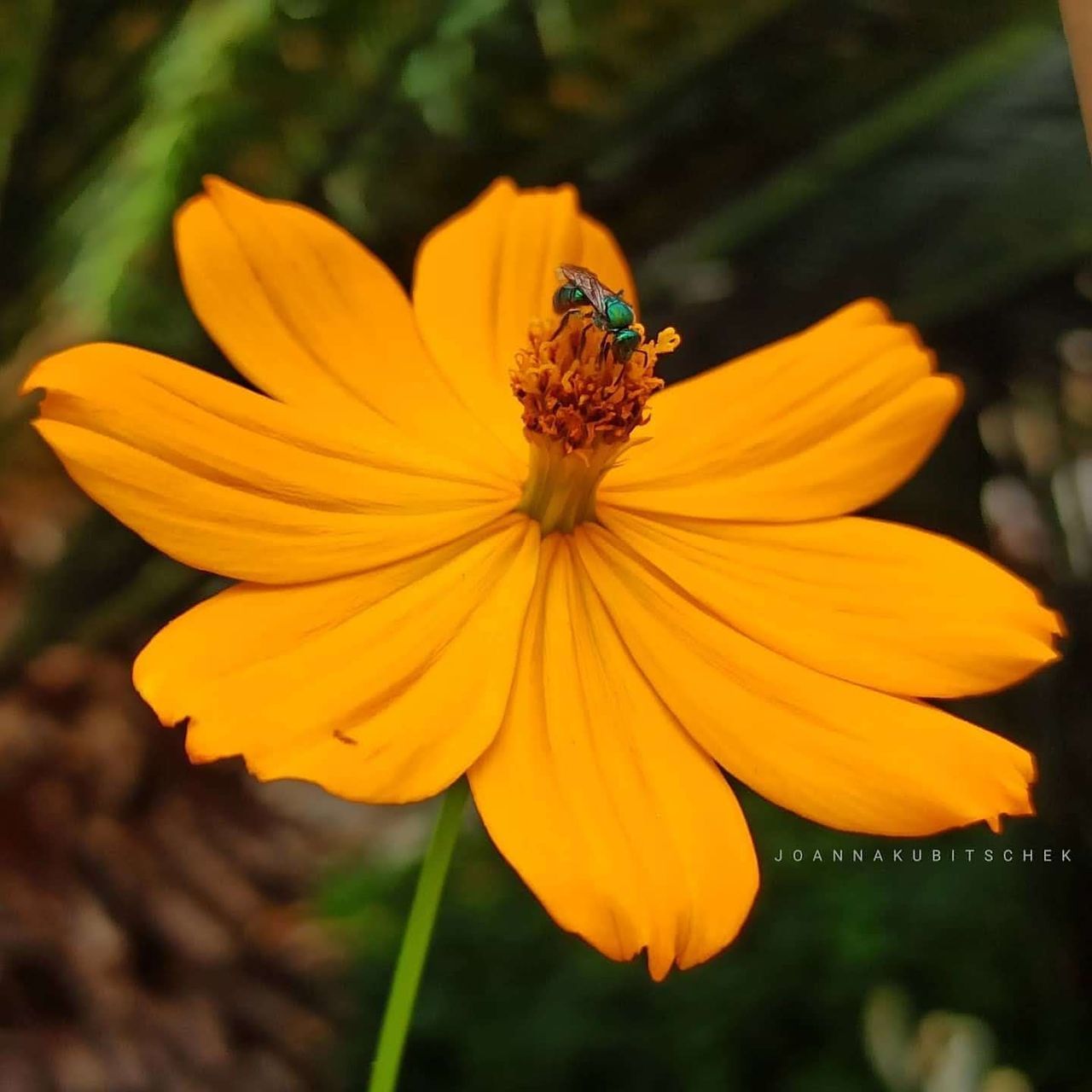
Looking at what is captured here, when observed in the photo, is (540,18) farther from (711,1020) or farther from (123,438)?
(711,1020)

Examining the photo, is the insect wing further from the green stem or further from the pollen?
the green stem

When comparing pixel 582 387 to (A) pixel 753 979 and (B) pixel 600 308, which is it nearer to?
(B) pixel 600 308

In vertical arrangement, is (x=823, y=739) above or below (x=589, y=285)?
below

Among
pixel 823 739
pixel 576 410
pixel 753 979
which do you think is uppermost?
pixel 576 410

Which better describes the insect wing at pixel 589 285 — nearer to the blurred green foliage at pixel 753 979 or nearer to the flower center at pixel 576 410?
the flower center at pixel 576 410

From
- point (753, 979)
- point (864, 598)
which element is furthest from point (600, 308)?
point (753, 979)

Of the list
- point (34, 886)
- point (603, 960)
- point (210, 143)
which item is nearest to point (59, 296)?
point (210, 143)

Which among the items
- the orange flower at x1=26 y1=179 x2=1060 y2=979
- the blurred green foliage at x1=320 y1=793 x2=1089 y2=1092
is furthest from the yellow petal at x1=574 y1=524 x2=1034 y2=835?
the blurred green foliage at x1=320 y1=793 x2=1089 y2=1092

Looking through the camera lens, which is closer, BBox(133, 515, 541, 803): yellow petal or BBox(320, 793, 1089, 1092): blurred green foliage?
BBox(133, 515, 541, 803): yellow petal
